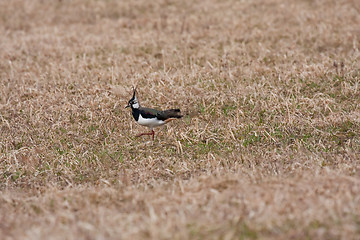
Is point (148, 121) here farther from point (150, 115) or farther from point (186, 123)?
point (186, 123)

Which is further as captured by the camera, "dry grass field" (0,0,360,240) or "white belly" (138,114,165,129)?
"white belly" (138,114,165,129)

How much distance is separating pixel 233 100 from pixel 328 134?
249 centimetres

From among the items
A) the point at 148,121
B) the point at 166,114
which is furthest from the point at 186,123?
the point at 148,121

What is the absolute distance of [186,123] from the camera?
9703mm

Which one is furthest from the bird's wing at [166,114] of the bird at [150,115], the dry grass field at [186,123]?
the dry grass field at [186,123]

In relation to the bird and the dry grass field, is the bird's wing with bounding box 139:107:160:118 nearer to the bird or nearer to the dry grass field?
the bird

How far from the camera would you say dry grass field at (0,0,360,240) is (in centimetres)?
501

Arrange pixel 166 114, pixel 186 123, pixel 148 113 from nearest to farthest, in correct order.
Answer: pixel 148 113 → pixel 166 114 → pixel 186 123

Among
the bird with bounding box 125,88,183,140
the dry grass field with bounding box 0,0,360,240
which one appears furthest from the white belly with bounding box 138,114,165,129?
the dry grass field with bounding box 0,0,360,240

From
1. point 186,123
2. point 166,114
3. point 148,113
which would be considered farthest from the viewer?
point 186,123

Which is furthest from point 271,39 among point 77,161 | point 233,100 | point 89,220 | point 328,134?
point 89,220

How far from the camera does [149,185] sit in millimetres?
6789

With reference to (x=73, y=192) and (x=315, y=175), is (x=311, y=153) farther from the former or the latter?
(x=73, y=192)

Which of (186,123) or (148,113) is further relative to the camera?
(186,123)
